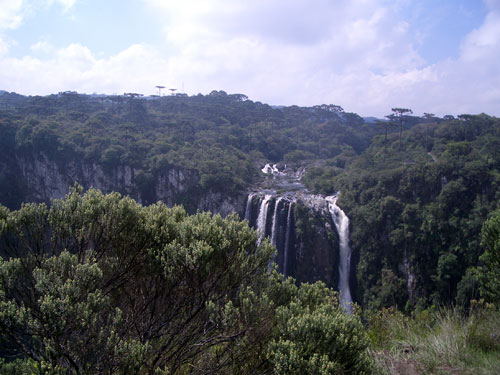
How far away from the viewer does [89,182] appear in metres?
36.9

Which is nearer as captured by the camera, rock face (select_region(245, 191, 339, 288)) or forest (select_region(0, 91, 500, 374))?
forest (select_region(0, 91, 500, 374))

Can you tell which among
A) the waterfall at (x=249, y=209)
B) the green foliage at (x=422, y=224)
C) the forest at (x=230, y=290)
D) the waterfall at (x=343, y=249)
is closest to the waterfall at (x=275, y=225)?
the waterfall at (x=249, y=209)

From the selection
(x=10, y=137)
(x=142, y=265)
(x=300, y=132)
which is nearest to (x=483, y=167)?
(x=142, y=265)

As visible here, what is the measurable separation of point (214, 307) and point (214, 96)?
79.4 meters

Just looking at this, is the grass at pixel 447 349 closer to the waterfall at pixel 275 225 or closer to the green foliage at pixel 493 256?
the green foliage at pixel 493 256

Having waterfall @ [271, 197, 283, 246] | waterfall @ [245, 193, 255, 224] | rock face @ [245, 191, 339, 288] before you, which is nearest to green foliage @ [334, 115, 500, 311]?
rock face @ [245, 191, 339, 288]

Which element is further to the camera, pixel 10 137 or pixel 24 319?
pixel 10 137

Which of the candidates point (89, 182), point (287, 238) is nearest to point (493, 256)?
point (287, 238)

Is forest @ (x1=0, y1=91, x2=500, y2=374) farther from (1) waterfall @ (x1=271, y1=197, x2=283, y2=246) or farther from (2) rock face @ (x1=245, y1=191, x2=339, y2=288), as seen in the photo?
(1) waterfall @ (x1=271, y1=197, x2=283, y2=246)

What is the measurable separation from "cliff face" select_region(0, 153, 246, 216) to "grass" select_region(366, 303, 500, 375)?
2707cm

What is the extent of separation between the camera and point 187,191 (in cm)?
3397

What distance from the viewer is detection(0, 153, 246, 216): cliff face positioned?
3403cm

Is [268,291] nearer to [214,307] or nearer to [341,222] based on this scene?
[214,307]

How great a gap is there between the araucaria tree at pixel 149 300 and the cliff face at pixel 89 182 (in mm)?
26927
